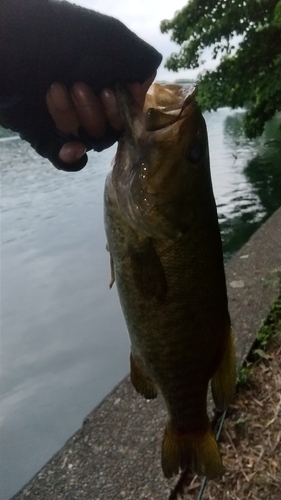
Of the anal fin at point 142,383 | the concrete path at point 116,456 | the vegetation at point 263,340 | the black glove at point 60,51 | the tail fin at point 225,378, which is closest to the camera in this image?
the black glove at point 60,51

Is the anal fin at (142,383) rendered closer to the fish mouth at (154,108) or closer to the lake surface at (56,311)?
the fish mouth at (154,108)

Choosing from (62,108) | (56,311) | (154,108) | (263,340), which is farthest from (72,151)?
(56,311)

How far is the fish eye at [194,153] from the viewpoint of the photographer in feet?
4.93

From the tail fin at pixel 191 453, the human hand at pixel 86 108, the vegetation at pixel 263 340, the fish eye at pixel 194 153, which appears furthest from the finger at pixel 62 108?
the vegetation at pixel 263 340

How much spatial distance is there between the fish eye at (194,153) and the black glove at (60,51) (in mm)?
A: 272

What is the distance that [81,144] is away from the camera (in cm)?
153

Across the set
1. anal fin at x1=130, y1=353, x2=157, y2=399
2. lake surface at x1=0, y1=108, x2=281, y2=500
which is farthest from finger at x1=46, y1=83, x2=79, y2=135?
lake surface at x1=0, y1=108, x2=281, y2=500

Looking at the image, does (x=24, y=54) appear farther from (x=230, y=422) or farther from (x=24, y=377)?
(x=24, y=377)

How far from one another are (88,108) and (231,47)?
11.5m

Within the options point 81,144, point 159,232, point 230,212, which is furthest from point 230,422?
point 230,212

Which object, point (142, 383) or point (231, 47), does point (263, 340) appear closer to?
point (142, 383)

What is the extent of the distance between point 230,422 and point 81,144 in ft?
7.28

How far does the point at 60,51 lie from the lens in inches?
50.3

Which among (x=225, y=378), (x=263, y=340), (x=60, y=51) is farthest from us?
(x=263, y=340)
